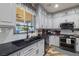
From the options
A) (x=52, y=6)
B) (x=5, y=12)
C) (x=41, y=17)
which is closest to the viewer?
(x=5, y=12)

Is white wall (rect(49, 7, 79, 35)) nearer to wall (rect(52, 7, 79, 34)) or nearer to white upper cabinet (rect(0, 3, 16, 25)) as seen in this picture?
wall (rect(52, 7, 79, 34))

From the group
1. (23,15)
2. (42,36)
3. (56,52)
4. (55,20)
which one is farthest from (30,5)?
(56,52)

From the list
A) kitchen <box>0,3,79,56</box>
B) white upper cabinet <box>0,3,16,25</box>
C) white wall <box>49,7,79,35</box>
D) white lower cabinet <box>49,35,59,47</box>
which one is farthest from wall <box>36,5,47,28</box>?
white upper cabinet <box>0,3,16,25</box>

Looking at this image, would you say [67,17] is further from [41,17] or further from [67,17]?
[41,17]

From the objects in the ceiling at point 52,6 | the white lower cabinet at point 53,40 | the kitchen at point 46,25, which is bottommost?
the white lower cabinet at point 53,40

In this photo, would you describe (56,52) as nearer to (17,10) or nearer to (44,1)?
(44,1)

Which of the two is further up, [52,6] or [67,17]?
[52,6]

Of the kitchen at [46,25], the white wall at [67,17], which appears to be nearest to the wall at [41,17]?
the kitchen at [46,25]

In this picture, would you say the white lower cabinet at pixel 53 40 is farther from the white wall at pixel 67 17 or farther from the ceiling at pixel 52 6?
the ceiling at pixel 52 6

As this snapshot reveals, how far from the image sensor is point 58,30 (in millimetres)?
1806

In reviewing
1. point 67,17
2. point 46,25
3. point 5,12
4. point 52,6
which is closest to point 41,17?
point 46,25

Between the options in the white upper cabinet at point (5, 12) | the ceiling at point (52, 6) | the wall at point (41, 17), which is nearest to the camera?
the white upper cabinet at point (5, 12)

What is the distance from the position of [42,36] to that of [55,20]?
499mm

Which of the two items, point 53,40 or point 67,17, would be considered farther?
point 53,40
